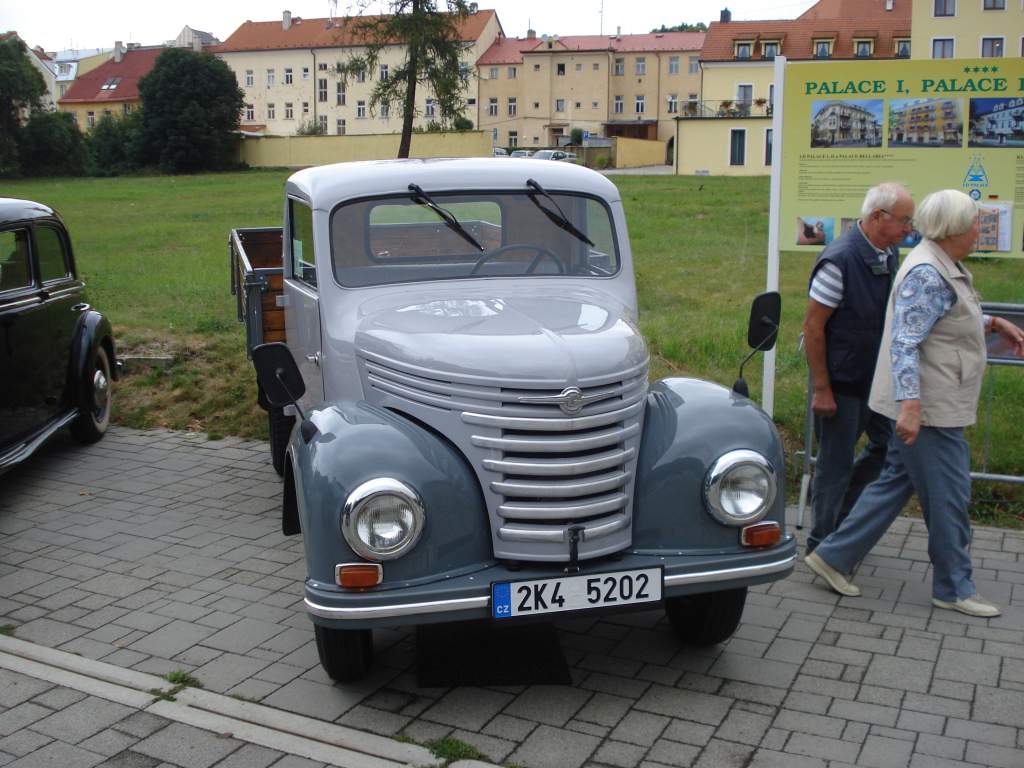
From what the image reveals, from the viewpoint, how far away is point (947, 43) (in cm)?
6028

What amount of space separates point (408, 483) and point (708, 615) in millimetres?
1528

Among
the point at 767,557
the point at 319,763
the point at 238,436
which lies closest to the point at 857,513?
the point at 767,557

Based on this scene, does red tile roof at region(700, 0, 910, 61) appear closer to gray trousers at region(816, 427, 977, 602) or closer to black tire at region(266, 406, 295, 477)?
black tire at region(266, 406, 295, 477)

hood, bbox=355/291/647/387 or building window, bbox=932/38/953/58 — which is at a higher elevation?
building window, bbox=932/38/953/58

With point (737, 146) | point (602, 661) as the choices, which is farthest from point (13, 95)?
point (602, 661)

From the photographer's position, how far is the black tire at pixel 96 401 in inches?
338

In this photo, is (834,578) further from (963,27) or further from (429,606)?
(963,27)

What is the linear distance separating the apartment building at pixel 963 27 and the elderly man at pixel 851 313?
5948 centimetres

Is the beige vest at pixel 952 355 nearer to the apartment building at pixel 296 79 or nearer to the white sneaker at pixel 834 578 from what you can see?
the white sneaker at pixel 834 578

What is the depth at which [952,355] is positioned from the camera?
4.95 metres

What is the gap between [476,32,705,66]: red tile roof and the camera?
315ft

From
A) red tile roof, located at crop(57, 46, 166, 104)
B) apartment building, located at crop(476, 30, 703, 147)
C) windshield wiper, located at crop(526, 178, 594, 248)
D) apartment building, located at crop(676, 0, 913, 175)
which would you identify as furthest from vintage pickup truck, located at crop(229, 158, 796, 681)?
red tile roof, located at crop(57, 46, 166, 104)

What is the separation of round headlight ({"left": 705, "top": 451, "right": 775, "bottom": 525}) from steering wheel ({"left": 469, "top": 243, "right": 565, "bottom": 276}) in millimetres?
1696

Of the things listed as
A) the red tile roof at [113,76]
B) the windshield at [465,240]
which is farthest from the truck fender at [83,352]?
the red tile roof at [113,76]
